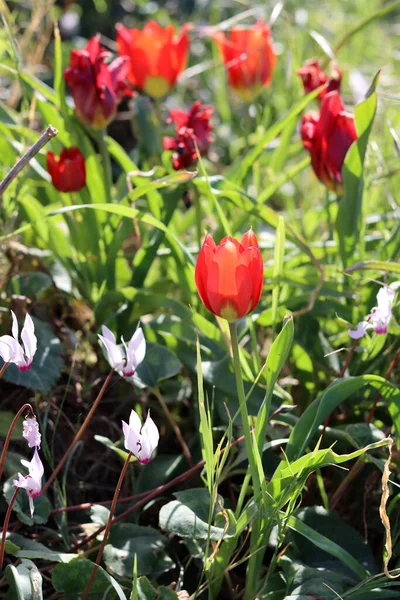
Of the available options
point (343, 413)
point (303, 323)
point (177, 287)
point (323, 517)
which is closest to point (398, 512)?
point (323, 517)

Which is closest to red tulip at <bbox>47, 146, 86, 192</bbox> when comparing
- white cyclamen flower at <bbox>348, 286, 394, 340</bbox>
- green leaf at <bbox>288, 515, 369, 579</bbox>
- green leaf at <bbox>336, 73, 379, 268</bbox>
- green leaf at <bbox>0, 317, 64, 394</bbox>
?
green leaf at <bbox>0, 317, 64, 394</bbox>

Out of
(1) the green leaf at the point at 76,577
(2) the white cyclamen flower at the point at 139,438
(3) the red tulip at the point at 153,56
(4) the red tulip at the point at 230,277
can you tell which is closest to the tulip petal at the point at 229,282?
(4) the red tulip at the point at 230,277

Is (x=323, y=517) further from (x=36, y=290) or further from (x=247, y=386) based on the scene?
(x=36, y=290)

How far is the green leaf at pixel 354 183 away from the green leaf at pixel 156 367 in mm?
382

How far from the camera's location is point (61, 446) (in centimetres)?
128

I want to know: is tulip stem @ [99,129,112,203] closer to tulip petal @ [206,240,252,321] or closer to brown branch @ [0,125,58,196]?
brown branch @ [0,125,58,196]

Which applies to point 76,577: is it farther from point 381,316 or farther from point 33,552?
point 381,316

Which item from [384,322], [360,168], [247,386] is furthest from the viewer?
[360,168]

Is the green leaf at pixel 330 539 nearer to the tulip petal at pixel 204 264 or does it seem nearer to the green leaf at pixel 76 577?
the green leaf at pixel 76 577

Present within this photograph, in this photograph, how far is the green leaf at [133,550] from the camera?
40.1 inches

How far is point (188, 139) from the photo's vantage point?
1.31 meters

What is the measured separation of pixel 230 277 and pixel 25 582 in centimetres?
42

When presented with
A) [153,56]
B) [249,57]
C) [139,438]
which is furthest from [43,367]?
[249,57]

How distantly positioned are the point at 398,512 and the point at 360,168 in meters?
0.57
